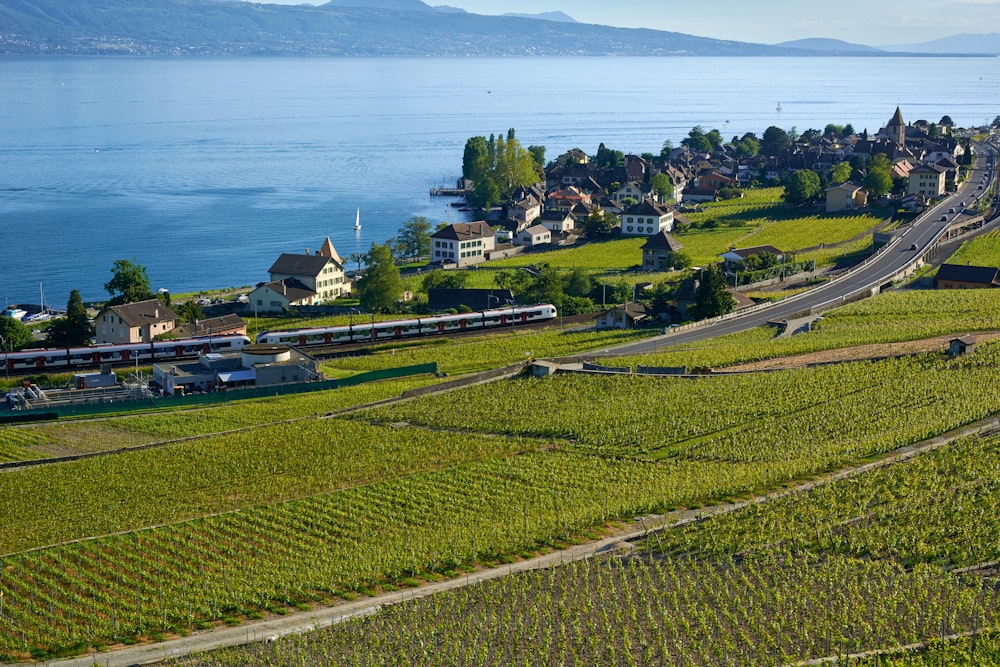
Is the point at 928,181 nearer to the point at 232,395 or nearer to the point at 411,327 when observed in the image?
the point at 411,327

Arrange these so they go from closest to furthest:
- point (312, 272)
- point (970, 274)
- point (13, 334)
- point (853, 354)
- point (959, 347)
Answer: point (959, 347), point (853, 354), point (13, 334), point (970, 274), point (312, 272)

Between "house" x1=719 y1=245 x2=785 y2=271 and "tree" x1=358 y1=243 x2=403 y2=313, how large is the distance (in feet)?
66.0

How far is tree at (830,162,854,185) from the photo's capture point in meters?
95.1

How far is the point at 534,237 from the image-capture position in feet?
274

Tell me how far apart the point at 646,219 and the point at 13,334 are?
47.7m

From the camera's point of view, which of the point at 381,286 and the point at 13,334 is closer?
the point at 13,334

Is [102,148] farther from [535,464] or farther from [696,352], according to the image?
[535,464]

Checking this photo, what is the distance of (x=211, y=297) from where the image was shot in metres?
65.3

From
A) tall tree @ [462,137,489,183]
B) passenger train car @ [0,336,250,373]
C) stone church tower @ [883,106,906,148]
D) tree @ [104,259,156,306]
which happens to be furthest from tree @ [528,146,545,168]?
passenger train car @ [0,336,250,373]

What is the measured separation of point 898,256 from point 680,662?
176 feet

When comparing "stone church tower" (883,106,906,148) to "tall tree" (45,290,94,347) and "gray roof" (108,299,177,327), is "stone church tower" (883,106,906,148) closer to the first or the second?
"gray roof" (108,299,177,327)

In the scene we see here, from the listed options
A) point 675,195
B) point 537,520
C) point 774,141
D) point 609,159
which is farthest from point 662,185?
point 537,520

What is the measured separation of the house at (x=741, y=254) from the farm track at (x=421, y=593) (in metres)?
35.9

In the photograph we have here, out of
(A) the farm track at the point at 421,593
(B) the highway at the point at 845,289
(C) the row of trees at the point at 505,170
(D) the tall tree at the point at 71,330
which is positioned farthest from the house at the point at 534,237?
(A) the farm track at the point at 421,593
